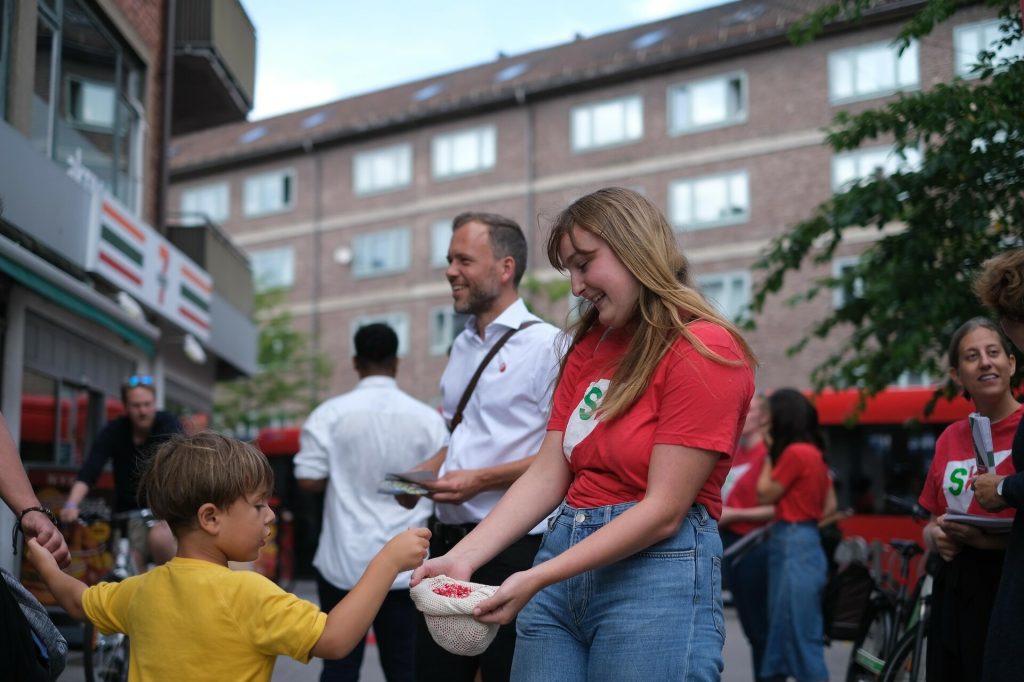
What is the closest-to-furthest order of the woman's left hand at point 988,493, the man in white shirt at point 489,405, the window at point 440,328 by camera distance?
Answer: the woman's left hand at point 988,493, the man in white shirt at point 489,405, the window at point 440,328

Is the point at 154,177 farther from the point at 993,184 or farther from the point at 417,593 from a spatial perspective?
the point at 417,593

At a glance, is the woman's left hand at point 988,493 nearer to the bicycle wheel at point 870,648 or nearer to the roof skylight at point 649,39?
the bicycle wheel at point 870,648

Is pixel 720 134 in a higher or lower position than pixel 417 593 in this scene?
higher

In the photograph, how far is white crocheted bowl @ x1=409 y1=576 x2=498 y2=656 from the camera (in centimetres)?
317

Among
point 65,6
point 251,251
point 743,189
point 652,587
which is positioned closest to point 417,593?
point 652,587

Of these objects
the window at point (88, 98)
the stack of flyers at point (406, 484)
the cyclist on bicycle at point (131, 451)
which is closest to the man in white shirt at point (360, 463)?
the stack of flyers at point (406, 484)

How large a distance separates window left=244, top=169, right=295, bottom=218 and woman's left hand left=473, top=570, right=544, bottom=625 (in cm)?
4402

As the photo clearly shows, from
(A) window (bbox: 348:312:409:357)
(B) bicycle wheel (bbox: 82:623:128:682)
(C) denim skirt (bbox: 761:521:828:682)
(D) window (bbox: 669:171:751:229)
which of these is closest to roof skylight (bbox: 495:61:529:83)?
(A) window (bbox: 348:312:409:357)

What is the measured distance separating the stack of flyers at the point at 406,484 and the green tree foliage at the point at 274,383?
34914 millimetres

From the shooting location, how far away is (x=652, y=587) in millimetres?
3320

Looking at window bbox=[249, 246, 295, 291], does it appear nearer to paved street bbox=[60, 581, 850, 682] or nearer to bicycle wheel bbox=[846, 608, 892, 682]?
paved street bbox=[60, 581, 850, 682]

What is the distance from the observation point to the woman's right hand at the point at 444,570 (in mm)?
3357

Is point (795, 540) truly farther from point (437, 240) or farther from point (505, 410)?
point (437, 240)

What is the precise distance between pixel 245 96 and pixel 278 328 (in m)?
23.3
